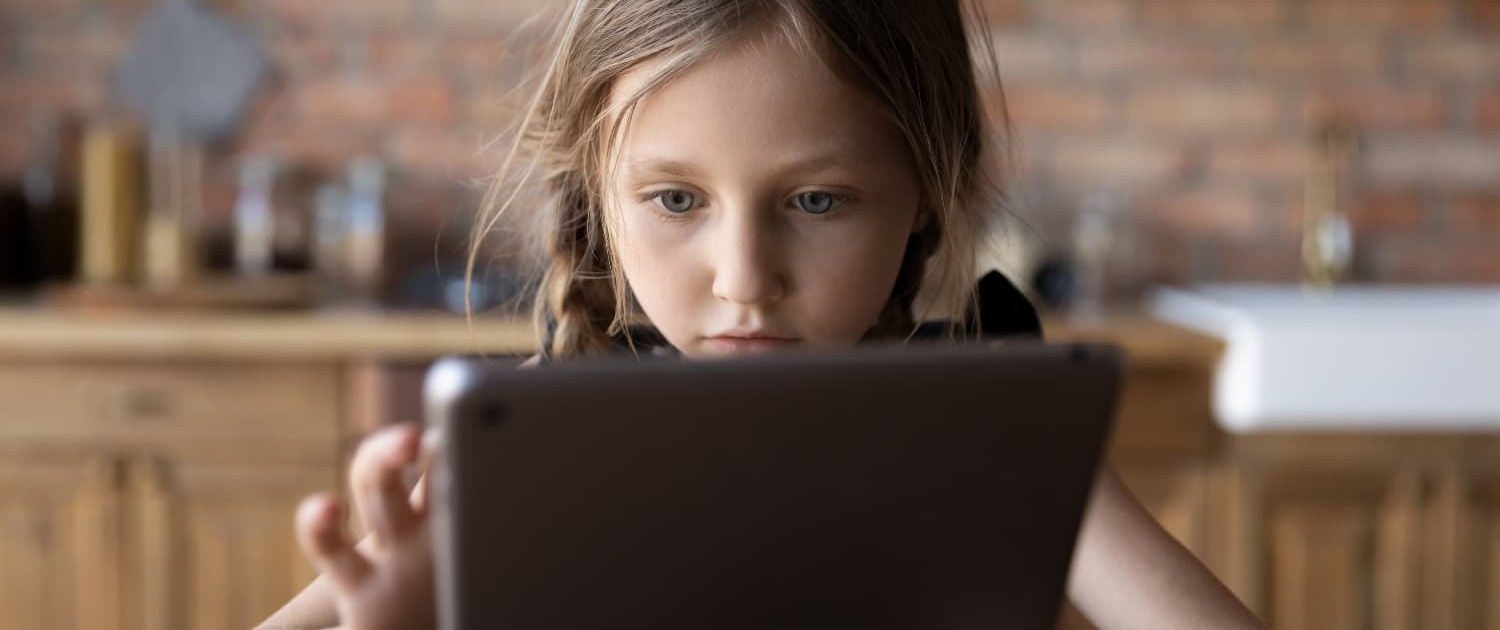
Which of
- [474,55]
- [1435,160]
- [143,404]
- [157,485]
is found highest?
[474,55]

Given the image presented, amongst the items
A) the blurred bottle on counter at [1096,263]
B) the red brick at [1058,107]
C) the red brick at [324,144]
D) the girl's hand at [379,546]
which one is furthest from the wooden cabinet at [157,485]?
the girl's hand at [379,546]

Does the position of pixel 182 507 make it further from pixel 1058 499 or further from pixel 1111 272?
pixel 1058 499

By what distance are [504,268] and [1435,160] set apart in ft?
5.38

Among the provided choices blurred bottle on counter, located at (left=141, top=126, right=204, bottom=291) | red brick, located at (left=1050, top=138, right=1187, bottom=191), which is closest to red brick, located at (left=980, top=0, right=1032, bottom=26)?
red brick, located at (left=1050, top=138, right=1187, bottom=191)

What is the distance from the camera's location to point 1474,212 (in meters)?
2.60

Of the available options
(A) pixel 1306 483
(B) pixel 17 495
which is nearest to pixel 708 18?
(A) pixel 1306 483

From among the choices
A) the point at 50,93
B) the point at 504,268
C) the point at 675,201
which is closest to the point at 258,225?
the point at 50,93

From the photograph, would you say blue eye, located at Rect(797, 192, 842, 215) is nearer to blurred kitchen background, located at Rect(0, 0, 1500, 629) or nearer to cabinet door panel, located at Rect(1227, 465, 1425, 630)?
blurred kitchen background, located at Rect(0, 0, 1500, 629)

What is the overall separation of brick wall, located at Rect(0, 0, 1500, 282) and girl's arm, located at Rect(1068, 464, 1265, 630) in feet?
5.85

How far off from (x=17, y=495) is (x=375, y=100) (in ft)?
2.93

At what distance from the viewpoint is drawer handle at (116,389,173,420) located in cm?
212

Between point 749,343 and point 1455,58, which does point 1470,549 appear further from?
point 749,343

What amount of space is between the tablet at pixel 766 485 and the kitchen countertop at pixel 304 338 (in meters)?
1.56

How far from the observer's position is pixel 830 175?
77 cm
